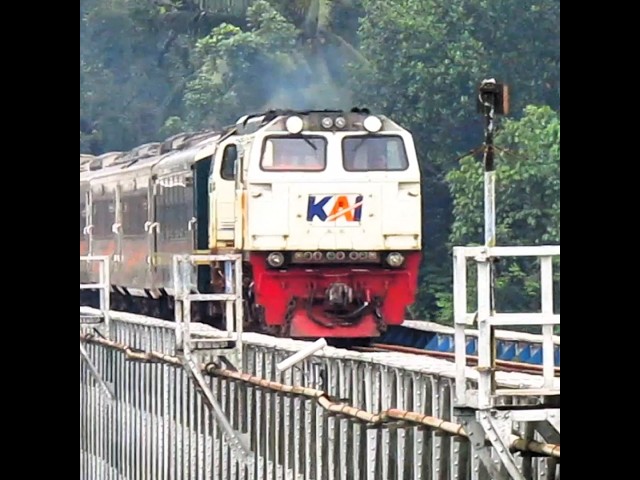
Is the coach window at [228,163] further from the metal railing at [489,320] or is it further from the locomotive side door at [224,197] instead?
the metal railing at [489,320]

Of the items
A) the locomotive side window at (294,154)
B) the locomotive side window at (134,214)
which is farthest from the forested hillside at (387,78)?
the locomotive side window at (294,154)

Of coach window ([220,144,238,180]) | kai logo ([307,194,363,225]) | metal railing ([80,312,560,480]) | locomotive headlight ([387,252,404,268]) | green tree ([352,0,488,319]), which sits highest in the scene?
green tree ([352,0,488,319])

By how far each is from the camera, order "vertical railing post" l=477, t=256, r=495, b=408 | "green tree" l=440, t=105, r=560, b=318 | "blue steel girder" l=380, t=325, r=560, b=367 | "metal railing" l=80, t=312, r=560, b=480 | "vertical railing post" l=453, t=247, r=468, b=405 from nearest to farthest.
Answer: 1. "vertical railing post" l=477, t=256, r=495, b=408
2. "vertical railing post" l=453, t=247, r=468, b=405
3. "metal railing" l=80, t=312, r=560, b=480
4. "blue steel girder" l=380, t=325, r=560, b=367
5. "green tree" l=440, t=105, r=560, b=318

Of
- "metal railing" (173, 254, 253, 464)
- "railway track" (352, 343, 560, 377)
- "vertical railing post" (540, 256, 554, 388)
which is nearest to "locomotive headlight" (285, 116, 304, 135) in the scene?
"railway track" (352, 343, 560, 377)

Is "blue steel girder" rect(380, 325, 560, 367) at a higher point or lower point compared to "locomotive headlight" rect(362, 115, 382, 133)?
lower

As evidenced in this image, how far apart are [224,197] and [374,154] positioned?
1534 mm

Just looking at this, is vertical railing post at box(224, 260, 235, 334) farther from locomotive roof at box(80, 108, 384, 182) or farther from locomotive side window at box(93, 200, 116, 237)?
locomotive side window at box(93, 200, 116, 237)

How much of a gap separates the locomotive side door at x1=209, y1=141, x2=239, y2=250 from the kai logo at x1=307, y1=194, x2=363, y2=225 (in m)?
0.94

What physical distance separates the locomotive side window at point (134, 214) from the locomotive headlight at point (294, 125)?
15.0 feet

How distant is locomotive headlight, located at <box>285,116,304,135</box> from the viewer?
15852 millimetres

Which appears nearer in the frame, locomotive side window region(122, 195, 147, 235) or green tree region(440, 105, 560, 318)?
locomotive side window region(122, 195, 147, 235)
